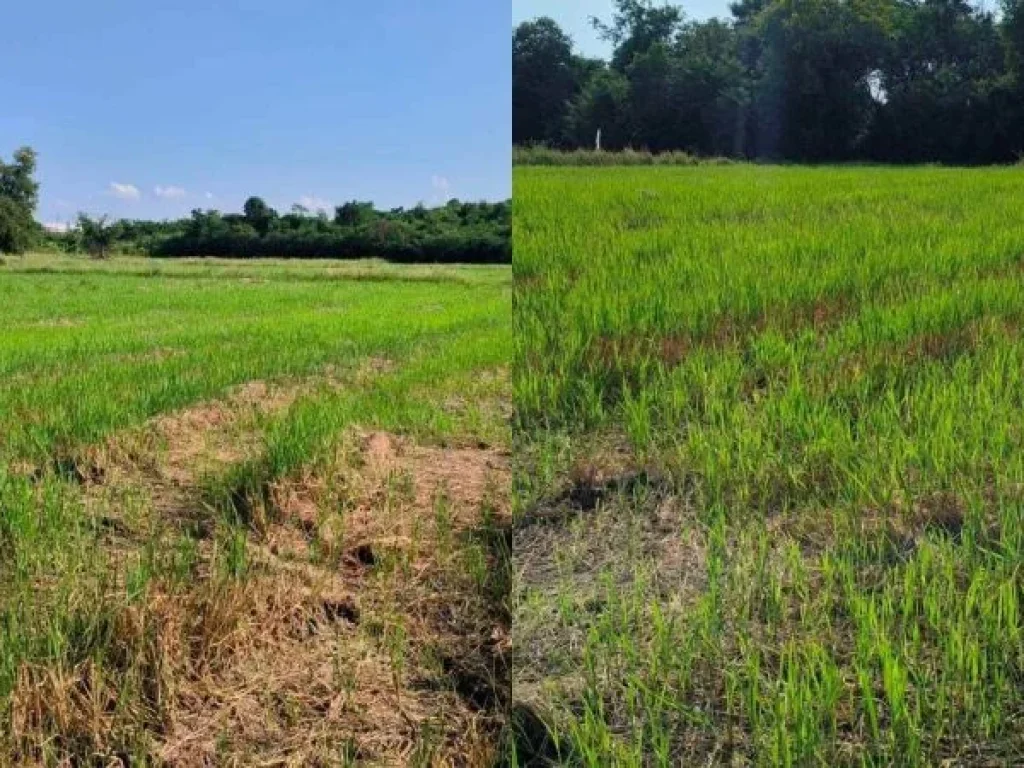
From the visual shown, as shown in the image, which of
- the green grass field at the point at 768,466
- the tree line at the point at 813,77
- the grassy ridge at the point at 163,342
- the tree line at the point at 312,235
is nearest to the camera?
the green grass field at the point at 768,466

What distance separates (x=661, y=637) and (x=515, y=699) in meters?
0.23

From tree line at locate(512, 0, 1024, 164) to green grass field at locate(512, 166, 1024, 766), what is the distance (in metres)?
0.05

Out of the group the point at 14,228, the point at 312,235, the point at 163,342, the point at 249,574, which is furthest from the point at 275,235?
the point at 249,574

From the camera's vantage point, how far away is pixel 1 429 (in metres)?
4.02

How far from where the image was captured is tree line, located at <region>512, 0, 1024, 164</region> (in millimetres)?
1239

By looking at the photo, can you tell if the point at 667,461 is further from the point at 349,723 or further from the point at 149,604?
the point at 149,604

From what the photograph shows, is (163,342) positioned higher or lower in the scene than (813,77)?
lower

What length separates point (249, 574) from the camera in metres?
2.30

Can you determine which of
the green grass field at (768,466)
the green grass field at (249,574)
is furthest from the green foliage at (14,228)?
the green grass field at (768,466)

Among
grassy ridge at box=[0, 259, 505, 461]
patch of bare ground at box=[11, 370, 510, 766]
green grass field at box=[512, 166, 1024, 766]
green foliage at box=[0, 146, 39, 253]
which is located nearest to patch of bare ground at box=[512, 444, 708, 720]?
green grass field at box=[512, 166, 1024, 766]

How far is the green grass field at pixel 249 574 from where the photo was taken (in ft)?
5.97

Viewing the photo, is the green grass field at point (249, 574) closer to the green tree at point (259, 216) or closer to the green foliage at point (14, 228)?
the green foliage at point (14, 228)

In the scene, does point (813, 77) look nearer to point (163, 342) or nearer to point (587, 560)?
point (587, 560)

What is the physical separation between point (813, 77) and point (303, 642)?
5.34 ft
